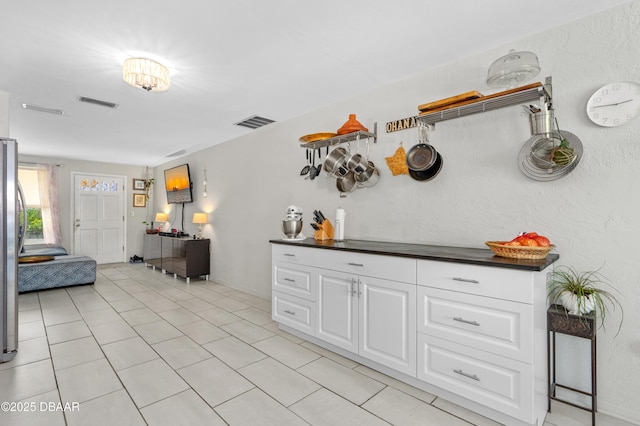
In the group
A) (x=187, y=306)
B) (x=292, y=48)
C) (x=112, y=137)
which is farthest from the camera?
(x=112, y=137)

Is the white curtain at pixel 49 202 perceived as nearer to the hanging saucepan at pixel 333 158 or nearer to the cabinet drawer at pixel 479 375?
the hanging saucepan at pixel 333 158

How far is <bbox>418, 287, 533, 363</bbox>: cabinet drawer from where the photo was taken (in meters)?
1.62

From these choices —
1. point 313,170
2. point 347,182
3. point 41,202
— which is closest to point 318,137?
point 313,170

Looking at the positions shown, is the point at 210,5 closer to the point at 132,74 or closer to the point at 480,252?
the point at 132,74

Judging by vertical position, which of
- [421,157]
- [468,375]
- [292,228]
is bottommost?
[468,375]

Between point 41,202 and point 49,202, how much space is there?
14 centimetres

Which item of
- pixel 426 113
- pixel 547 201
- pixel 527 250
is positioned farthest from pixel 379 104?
pixel 527 250

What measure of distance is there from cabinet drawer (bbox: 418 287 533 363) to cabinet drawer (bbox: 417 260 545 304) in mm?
37

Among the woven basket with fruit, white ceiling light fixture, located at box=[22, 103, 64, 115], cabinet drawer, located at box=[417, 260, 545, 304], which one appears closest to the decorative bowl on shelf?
the woven basket with fruit

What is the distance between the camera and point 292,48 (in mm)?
2291

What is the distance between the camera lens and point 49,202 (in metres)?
6.39

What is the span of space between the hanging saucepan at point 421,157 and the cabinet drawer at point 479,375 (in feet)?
4.11

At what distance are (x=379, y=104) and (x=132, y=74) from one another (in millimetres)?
2079

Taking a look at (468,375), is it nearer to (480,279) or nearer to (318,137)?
(480,279)
